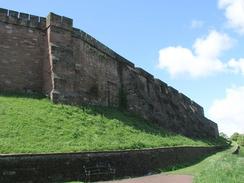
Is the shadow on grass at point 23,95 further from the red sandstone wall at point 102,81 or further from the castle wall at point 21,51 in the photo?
the red sandstone wall at point 102,81

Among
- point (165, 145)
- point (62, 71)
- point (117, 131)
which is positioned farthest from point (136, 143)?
point (62, 71)

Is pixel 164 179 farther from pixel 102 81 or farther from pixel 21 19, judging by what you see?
pixel 21 19

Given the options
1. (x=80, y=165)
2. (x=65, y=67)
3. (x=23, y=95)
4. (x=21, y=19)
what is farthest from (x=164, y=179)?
(x=21, y=19)

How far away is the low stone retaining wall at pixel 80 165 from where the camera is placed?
11.4 m

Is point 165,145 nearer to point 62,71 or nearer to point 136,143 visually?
point 136,143

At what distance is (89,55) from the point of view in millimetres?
21219

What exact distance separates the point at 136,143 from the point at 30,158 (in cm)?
543

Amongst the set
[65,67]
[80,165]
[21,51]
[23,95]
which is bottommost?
[80,165]

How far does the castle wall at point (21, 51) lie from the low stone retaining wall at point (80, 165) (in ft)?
19.4

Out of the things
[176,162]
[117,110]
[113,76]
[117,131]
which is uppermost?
[113,76]

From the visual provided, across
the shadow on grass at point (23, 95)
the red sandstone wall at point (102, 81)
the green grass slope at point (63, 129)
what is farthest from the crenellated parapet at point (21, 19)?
the green grass slope at point (63, 129)

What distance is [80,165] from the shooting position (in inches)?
505

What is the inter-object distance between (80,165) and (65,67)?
6659mm

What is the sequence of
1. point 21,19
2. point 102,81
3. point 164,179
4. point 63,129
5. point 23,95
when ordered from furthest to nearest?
1. point 102,81
2. point 21,19
3. point 23,95
4. point 63,129
5. point 164,179
